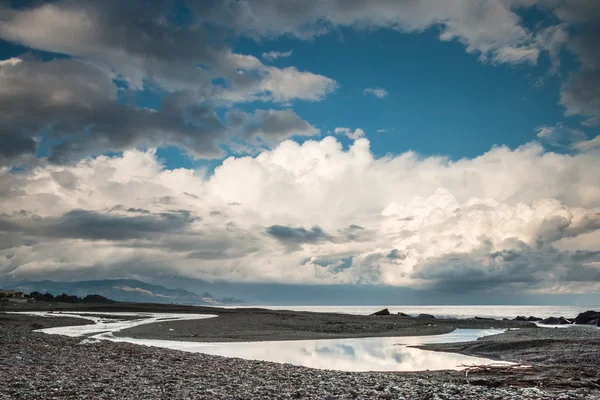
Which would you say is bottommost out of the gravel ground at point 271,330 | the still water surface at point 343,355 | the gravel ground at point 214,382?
the gravel ground at point 271,330

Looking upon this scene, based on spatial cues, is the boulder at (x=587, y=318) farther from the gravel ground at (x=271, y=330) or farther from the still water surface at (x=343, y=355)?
the still water surface at (x=343, y=355)

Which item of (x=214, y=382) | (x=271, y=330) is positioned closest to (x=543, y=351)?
(x=214, y=382)

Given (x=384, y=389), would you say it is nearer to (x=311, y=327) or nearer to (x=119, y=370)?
(x=119, y=370)

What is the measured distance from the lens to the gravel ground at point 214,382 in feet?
54.8

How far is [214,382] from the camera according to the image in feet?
63.0

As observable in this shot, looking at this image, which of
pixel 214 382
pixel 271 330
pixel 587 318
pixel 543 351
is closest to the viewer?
pixel 214 382

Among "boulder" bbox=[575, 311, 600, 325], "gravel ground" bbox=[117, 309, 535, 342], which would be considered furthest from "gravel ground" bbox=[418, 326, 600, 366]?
"boulder" bbox=[575, 311, 600, 325]

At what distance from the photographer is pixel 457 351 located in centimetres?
3700

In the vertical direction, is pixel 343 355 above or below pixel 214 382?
below

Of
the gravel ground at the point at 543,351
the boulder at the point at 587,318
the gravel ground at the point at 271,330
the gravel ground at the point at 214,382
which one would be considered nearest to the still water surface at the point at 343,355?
the gravel ground at the point at 543,351

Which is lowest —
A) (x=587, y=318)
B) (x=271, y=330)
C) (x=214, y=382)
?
(x=271, y=330)

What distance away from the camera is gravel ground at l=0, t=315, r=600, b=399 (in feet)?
54.8

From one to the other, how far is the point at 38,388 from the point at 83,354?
34.0 feet

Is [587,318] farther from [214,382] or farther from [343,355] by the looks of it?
[214,382]
